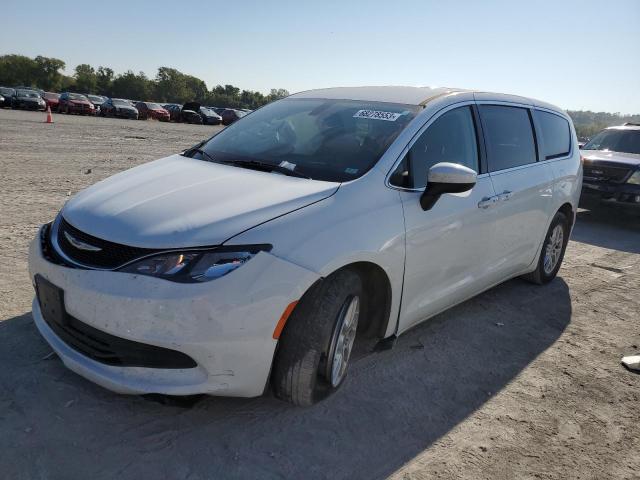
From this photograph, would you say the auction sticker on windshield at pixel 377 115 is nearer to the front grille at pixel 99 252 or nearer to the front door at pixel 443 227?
the front door at pixel 443 227

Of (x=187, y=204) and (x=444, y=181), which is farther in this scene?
(x=444, y=181)

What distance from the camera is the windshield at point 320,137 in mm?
3234

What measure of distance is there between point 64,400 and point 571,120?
17.6ft

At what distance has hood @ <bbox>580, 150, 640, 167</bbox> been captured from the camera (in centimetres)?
899

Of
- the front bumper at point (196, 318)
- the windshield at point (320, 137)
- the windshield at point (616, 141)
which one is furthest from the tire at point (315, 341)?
the windshield at point (616, 141)

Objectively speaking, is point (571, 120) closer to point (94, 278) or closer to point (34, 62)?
point (94, 278)

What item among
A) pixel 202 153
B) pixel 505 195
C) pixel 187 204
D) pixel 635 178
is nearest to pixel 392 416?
pixel 187 204

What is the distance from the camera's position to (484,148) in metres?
3.97

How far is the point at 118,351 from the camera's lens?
2.47 meters

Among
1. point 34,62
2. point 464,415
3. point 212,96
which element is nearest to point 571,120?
point 464,415

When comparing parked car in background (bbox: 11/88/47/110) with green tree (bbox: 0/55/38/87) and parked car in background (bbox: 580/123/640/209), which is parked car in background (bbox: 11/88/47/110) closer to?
parked car in background (bbox: 580/123/640/209)

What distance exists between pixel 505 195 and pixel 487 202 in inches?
12.3

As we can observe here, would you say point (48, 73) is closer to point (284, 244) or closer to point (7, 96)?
point (7, 96)

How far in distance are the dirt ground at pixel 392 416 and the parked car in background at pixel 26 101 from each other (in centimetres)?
3553
